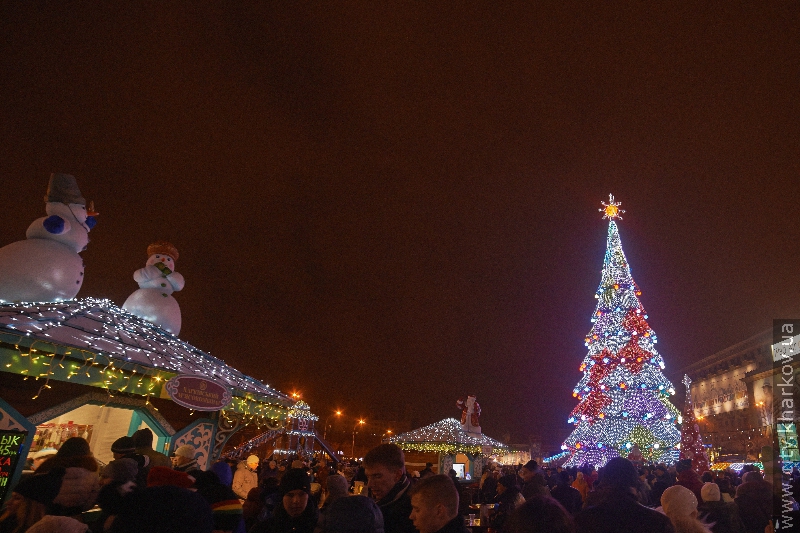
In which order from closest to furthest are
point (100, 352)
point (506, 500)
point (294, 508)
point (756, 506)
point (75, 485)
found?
point (75, 485), point (294, 508), point (756, 506), point (506, 500), point (100, 352)

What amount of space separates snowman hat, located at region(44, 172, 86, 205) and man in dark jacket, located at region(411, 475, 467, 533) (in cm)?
990

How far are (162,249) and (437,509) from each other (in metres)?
10.6

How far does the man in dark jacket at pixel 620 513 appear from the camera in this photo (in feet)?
10.3

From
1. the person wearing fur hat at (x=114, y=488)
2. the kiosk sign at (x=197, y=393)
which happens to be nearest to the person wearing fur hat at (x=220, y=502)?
the person wearing fur hat at (x=114, y=488)

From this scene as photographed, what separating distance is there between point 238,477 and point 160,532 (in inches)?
307

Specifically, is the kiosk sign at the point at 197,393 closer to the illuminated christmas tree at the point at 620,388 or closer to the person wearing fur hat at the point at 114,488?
the person wearing fur hat at the point at 114,488

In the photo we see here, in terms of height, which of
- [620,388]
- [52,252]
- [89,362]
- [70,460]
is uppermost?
[620,388]

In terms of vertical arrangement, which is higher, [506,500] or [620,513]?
[620,513]

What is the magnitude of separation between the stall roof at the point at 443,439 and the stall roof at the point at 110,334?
1275 centimetres

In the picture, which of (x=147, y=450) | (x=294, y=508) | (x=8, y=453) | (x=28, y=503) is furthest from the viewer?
(x=8, y=453)

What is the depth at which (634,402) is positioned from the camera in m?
23.2

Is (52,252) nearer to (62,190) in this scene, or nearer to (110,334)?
(62,190)

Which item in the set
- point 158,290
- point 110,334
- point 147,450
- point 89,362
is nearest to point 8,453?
point 89,362

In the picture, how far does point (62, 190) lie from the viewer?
9.76 meters
